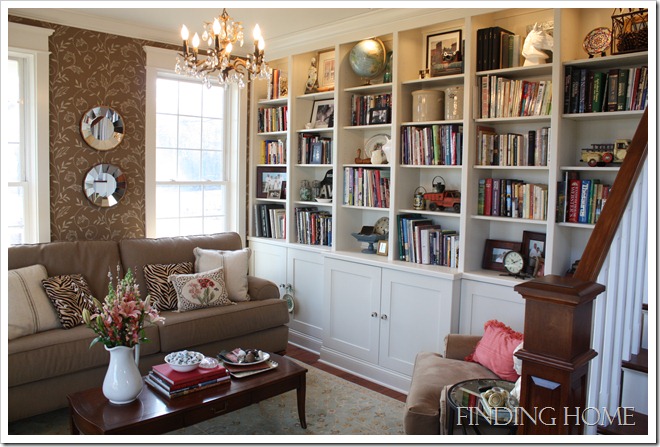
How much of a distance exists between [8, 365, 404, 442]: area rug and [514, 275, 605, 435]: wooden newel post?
1.96 m

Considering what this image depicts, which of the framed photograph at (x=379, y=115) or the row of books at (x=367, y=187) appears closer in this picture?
the framed photograph at (x=379, y=115)

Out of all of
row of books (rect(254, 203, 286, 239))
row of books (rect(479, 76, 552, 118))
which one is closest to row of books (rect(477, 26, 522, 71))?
row of books (rect(479, 76, 552, 118))

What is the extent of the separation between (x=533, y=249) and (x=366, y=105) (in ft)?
5.58

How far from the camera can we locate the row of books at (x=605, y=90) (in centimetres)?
303

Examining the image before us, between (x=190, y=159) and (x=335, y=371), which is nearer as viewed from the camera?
(x=335, y=371)

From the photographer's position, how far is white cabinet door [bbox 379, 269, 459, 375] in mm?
3703

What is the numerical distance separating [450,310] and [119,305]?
2.06 meters

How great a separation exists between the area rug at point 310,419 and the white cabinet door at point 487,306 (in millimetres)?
722

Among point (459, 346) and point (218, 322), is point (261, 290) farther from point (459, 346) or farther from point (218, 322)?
point (459, 346)

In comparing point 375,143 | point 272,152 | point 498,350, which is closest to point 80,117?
point 272,152

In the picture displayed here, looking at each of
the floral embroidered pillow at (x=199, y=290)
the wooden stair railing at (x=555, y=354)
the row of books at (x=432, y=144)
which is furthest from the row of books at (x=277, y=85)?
the wooden stair railing at (x=555, y=354)

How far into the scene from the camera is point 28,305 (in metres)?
3.37

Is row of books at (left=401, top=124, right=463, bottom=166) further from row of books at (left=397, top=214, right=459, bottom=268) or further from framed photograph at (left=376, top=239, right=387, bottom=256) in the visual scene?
framed photograph at (left=376, top=239, right=387, bottom=256)

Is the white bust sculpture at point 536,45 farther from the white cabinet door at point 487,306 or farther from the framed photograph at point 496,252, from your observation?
the white cabinet door at point 487,306
